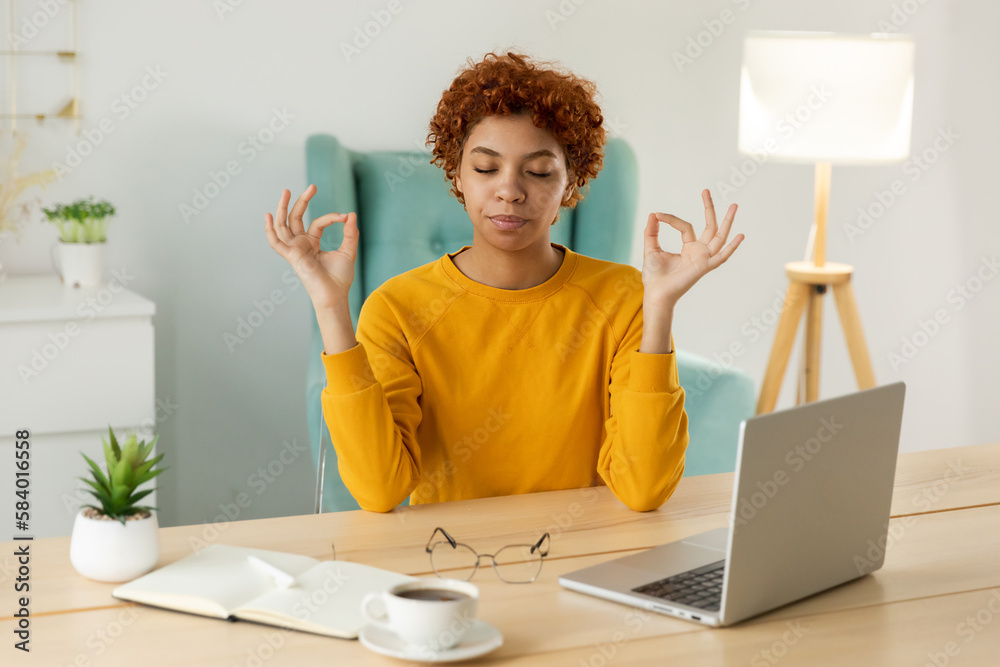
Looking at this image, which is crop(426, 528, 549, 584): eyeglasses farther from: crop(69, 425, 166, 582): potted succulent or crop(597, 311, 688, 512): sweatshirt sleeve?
crop(69, 425, 166, 582): potted succulent

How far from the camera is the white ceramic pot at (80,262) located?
2.17m

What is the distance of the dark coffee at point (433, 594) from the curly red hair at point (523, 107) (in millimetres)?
739

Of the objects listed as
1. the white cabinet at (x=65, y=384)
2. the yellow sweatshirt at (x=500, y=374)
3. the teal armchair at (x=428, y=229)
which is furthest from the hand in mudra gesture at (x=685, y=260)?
the white cabinet at (x=65, y=384)

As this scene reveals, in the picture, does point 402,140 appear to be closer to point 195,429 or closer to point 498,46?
point 498,46

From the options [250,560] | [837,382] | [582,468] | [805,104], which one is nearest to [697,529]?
[582,468]

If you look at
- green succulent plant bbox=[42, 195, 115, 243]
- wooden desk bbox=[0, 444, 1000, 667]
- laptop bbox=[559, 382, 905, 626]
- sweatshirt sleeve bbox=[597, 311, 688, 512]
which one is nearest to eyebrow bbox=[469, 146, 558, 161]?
sweatshirt sleeve bbox=[597, 311, 688, 512]

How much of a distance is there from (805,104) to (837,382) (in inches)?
46.4

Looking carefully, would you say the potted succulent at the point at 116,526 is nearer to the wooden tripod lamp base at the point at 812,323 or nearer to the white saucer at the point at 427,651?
the white saucer at the point at 427,651

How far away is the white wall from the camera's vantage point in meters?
2.37

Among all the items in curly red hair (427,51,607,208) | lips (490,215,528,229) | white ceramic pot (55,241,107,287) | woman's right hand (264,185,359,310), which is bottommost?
white ceramic pot (55,241,107,287)

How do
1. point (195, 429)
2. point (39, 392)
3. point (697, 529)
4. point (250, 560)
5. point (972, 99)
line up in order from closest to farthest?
point (250, 560), point (697, 529), point (39, 392), point (195, 429), point (972, 99)

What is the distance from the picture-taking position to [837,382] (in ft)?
10.7

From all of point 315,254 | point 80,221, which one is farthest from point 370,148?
point 315,254

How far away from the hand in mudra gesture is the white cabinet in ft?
3.92
